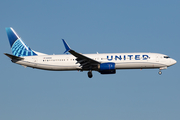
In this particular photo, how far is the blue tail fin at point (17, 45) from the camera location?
60.8 m

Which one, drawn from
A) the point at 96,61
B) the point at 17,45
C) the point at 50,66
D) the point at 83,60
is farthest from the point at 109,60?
the point at 17,45

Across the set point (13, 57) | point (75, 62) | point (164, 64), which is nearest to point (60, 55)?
point (75, 62)

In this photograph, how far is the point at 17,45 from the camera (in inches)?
2431

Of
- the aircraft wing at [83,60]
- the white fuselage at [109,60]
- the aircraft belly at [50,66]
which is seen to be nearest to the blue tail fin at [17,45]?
the white fuselage at [109,60]

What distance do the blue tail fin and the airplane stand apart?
131 centimetres

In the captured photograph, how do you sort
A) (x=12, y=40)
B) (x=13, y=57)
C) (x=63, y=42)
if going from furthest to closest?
1. (x=12, y=40)
2. (x=13, y=57)
3. (x=63, y=42)

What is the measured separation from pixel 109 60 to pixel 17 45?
57.5ft

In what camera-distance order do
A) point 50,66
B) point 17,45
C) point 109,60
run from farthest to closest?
point 17,45 < point 50,66 < point 109,60

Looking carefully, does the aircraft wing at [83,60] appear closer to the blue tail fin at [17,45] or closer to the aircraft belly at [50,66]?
the aircraft belly at [50,66]

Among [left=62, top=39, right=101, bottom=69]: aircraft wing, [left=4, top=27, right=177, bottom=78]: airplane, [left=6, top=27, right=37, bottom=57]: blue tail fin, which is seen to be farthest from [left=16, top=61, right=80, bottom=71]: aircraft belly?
[left=6, top=27, right=37, bottom=57]: blue tail fin

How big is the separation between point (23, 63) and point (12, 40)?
5.90 metres

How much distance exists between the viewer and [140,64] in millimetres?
56000

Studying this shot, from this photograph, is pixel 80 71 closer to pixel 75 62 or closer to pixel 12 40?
pixel 75 62

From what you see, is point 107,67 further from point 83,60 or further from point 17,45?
point 17,45
